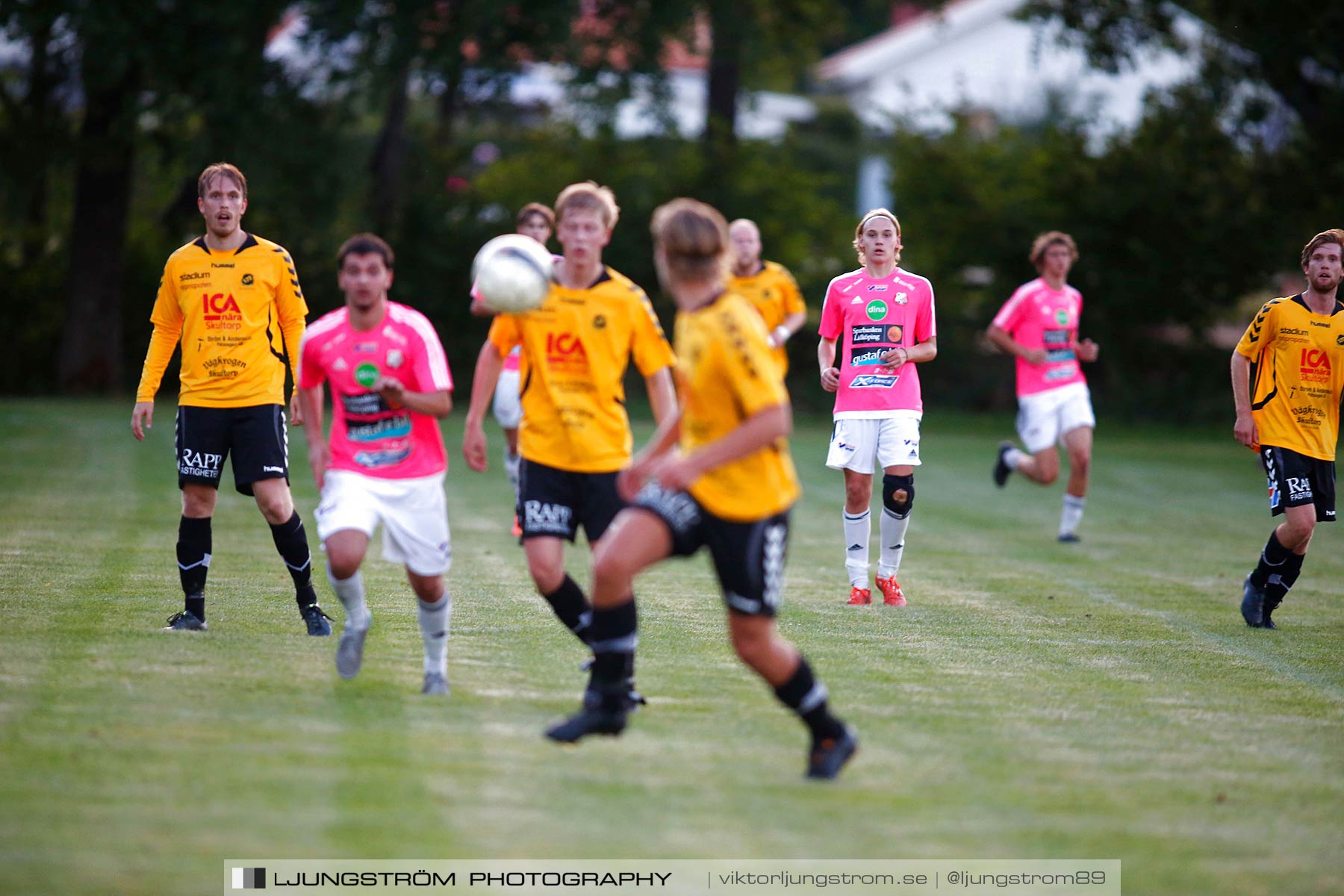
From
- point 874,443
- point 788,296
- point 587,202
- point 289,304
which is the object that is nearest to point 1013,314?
point 788,296

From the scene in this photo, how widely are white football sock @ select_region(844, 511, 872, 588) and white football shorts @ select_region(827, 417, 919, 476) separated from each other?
295 millimetres

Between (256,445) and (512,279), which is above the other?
(512,279)

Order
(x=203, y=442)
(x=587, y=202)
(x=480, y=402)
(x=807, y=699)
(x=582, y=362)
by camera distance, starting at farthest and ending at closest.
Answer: (x=203, y=442) → (x=480, y=402) → (x=582, y=362) → (x=587, y=202) → (x=807, y=699)

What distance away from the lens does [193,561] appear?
24.3 feet

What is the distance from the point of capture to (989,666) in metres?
7.16

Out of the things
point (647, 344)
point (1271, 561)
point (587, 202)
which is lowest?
point (1271, 561)

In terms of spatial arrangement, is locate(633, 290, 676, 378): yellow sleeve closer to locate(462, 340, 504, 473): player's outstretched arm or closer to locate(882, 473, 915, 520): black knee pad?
locate(462, 340, 504, 473): player's outstretched arm

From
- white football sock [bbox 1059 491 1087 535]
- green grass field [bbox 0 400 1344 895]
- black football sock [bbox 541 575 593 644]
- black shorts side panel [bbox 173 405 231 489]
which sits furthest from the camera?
white football sock [bbox 1059 491 1087 535]

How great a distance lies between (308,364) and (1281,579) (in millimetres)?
5752

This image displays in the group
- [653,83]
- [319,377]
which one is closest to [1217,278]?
[653,83]

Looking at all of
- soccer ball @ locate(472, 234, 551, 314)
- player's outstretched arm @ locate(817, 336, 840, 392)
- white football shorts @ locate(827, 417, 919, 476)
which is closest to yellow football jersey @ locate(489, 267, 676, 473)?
soccer ball @ locate(472, 234, 551, 314)

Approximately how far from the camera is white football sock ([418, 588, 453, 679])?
19.9 feet

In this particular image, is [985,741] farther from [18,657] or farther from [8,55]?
[8,55]

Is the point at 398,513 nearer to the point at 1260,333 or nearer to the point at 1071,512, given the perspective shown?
the point at 1260,333
